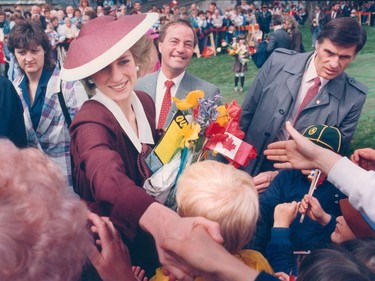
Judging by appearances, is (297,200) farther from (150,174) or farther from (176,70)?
(176,70)

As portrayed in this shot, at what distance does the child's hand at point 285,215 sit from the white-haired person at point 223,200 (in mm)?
527

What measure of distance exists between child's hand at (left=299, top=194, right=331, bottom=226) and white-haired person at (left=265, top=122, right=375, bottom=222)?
0.65 ft

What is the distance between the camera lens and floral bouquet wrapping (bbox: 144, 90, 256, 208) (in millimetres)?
1863

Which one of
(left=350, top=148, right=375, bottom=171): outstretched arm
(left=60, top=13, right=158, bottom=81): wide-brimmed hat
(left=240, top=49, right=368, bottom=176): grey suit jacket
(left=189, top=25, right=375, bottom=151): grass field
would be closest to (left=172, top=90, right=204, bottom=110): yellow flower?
(left=60, top=13, right=158, bottom=81): wide-brimmed hat

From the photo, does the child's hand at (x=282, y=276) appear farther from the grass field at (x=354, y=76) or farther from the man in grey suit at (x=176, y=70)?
the grass field at (x=354, y=76)

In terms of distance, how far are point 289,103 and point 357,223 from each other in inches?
41.1

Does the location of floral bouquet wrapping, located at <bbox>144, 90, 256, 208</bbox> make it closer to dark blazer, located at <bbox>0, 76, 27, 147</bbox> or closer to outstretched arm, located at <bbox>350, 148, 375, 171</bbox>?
outstretched arm, located at <bbox>350, 148, 375, 171</bbox>

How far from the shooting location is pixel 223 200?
1.49m

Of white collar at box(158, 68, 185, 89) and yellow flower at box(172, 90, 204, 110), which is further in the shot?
white collar at box(158, 68, 185, 89)

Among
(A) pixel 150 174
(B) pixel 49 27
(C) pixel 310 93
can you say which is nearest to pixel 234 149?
(A) pixel 150 174

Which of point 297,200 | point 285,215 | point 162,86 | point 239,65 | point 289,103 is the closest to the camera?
point 285,215

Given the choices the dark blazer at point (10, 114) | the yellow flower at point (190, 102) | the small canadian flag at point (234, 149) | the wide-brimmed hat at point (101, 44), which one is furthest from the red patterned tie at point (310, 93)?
the dark blazer at point (10, 114)

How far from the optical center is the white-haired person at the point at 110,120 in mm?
1631

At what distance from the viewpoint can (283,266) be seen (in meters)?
1.95
